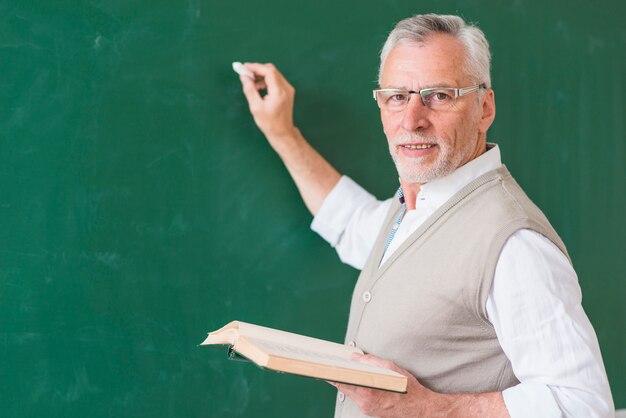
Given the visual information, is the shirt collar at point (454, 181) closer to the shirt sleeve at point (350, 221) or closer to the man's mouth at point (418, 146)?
the man's mouth at point (418, 146)

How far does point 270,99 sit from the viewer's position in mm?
1614

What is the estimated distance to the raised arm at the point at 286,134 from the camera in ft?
5.30

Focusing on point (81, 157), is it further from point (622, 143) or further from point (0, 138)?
point (622, 143)

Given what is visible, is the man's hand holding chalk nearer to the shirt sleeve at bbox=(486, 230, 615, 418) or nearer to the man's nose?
the man's nose

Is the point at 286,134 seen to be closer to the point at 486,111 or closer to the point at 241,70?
the point at 241,70

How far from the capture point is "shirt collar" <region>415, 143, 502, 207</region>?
1.44 metres

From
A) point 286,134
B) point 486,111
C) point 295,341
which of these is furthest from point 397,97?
point 295,341

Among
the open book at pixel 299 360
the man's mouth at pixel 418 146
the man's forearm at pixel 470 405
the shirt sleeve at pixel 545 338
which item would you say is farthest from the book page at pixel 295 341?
A: the man's mouth at pixel 418 146

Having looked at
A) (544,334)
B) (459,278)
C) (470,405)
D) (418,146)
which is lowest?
(470,405)

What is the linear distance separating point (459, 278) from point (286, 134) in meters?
0.52

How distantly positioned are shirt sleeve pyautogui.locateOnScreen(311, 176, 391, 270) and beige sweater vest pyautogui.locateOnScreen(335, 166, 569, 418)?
0.30 m

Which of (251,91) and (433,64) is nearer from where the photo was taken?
(433,64)

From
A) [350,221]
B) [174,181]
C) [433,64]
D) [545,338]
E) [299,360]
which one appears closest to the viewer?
[299,360]

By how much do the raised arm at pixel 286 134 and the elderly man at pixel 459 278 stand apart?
0.70ft
